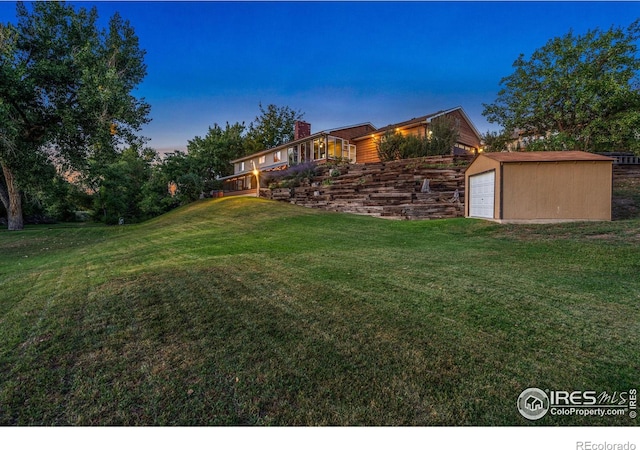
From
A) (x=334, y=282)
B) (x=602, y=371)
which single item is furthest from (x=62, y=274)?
(x=602, y=371)

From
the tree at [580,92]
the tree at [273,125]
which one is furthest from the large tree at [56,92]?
the tree at [273,125]

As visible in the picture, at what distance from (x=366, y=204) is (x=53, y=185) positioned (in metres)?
16.0

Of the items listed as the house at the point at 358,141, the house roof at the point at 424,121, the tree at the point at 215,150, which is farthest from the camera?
the tree at the point at 215,150

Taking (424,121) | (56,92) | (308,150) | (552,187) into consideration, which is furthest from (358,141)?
(56,92)

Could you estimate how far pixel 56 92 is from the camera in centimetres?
1206

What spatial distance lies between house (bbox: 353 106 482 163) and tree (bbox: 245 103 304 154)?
68.5 ft

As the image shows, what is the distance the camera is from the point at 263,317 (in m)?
3.24

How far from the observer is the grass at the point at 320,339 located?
185 cm

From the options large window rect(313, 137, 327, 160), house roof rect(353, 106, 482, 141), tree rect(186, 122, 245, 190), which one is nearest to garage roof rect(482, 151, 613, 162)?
house roof rect(353, 106, 482, 141)

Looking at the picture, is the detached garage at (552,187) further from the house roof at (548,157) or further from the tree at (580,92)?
the tree at (580,92)

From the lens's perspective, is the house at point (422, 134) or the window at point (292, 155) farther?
the window at point (292, 155)

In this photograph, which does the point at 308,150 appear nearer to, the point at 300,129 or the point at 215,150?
the point at 300,129

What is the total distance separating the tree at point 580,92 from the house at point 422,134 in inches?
206

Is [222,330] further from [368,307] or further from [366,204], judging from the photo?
[366,204]
